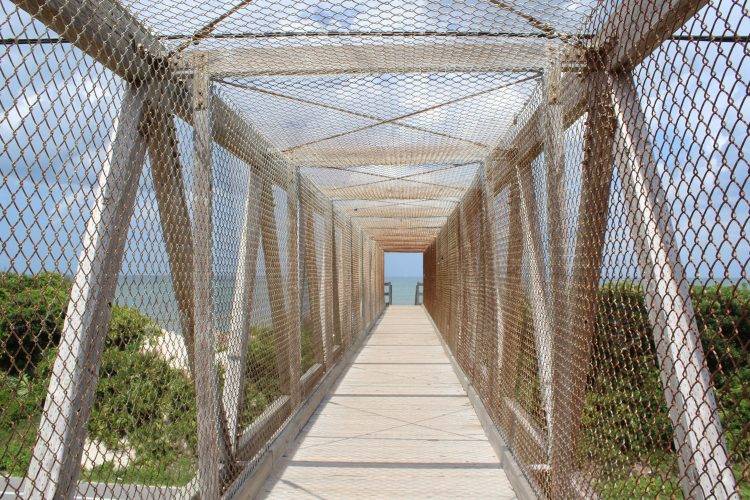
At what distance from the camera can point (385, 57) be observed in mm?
2904

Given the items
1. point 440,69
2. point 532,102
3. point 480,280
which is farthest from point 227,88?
point 480,280

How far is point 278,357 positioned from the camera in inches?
170

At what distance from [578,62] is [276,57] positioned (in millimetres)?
1367

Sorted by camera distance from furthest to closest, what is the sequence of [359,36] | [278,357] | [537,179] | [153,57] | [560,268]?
[278,357], [537,179], [359,36], [560,268], [153,57]

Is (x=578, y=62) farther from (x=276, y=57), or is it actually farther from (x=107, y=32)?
(x=107, y=32)

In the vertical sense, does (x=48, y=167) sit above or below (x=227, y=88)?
below

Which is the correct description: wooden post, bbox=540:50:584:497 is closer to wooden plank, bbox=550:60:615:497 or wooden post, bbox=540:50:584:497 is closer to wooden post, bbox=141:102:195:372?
wooden plank, bbox=550:60:615:497

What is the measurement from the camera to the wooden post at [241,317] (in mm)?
3266

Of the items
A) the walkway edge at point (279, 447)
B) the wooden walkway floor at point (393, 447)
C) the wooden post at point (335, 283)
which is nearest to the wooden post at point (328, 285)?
the wooden post at point (335, 283)

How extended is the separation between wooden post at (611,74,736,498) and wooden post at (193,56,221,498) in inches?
67.7

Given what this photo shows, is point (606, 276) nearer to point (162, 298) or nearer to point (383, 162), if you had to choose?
point (162, 298)

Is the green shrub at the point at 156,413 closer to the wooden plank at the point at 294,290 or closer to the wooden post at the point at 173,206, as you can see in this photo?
the wooden post at the point at 173,206

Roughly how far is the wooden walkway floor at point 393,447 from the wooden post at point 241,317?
0.53 meters

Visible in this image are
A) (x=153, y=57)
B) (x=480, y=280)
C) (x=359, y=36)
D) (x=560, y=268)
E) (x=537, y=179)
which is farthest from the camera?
(x=480, y=280)
